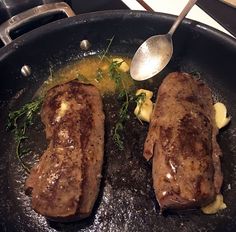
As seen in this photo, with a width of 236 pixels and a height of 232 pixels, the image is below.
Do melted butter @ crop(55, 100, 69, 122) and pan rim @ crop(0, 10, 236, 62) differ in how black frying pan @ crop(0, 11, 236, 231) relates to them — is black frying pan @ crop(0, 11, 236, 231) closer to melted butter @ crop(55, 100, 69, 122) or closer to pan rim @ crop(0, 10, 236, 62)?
pan rim @ crop(0, 10, 236, 62)

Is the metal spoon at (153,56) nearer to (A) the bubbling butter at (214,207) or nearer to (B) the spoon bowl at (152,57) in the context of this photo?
(B) the spoon bowl at (152,57)

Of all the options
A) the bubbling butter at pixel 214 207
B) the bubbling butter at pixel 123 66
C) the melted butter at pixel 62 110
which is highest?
the melted butter at pixel 62 110

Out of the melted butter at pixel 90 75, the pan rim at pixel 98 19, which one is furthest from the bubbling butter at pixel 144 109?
the pan rim at pixel 98 19

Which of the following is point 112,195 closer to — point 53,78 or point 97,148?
point 97,148

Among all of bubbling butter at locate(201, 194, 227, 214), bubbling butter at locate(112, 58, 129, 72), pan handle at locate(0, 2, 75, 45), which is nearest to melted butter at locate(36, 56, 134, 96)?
bubbling butter at locate(112, 58, 129, 72)

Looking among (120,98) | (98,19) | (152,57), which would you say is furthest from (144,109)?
(98,19)

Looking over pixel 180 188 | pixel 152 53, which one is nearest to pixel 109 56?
pixel 152 53

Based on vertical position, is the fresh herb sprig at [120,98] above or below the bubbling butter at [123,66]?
below
